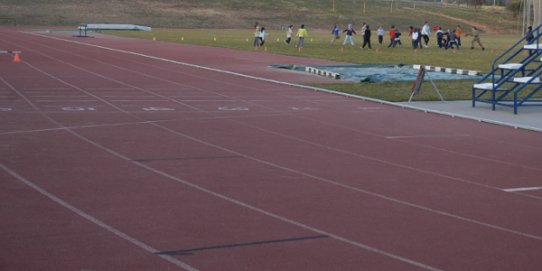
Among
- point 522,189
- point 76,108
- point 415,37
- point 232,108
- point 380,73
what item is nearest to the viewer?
point 522,189

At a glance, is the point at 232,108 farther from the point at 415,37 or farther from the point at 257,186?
the point at 415,37

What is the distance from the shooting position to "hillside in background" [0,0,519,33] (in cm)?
A: 8881

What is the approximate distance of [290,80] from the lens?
29.2 m

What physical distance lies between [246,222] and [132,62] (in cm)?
2696

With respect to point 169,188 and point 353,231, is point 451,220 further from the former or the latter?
point 169,188

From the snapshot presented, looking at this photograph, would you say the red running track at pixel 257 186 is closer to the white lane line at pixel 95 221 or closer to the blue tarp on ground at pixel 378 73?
the white lane line at pixel 95 221

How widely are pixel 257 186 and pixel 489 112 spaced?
11153 millimetres

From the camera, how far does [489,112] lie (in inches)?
831

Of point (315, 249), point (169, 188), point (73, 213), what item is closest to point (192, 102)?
point (169, 188)

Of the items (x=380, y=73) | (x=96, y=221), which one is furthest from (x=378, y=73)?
(x=96, y=221)

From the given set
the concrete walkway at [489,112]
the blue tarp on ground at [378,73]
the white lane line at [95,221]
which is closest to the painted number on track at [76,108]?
the white lane line at [95,221]

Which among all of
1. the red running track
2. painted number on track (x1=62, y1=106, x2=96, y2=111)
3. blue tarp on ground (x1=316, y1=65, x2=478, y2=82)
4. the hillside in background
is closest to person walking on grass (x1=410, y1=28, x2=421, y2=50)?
blue tarp on ground (x1=316, y1=65, x2=478, y2=82)

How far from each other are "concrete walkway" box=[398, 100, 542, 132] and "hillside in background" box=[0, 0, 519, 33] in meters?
66.5

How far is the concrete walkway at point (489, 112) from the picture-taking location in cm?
1917
